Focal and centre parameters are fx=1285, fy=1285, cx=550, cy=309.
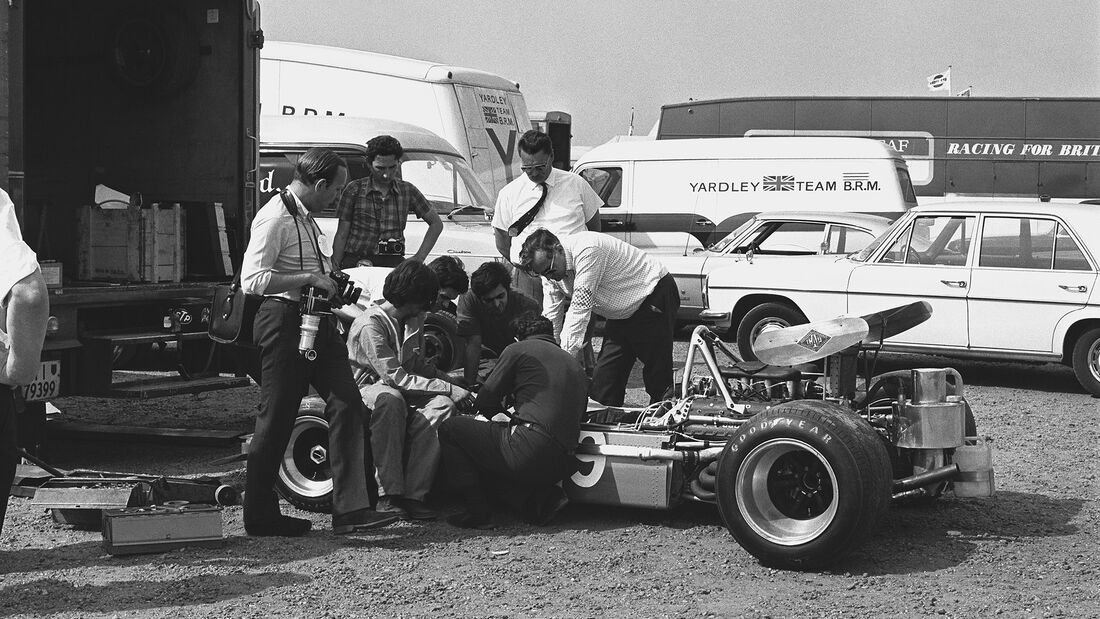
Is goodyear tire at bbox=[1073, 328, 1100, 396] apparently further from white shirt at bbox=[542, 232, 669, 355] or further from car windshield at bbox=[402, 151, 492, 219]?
car windshield at bbox=[402, 151, 492, 219]

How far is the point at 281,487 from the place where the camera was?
6316 mm

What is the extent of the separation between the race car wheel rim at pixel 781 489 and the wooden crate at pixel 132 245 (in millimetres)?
4622

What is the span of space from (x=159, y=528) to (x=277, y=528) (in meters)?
0.53

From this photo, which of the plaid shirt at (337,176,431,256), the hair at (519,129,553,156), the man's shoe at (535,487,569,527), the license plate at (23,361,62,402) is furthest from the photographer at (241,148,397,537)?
the plaid shirt at (337,176,431,256)

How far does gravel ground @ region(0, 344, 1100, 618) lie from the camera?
482 centimetres

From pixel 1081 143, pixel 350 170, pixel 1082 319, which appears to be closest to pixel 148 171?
pixel 350 170

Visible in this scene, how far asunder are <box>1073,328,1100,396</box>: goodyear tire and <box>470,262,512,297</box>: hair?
5.29m

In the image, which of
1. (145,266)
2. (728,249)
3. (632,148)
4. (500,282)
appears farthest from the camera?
(632,148)

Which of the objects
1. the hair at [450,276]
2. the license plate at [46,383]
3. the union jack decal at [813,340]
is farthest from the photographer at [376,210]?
the union jack decal at [813,340]

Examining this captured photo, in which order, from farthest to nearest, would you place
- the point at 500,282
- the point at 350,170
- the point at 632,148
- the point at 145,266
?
the point at 632,148
the point at 350,170
the point at 145,266
the point at 500,282

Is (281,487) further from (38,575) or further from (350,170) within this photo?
(350,170)

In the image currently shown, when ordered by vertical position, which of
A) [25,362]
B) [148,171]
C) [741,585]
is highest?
[148,171]

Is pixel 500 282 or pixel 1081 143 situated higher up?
pixel 1081 143

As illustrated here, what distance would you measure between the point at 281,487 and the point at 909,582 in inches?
118
